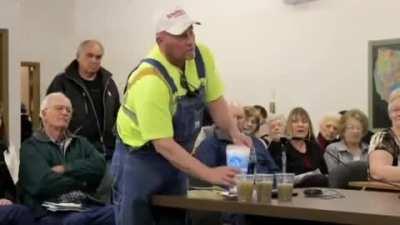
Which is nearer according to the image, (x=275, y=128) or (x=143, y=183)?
(x=143, y=183)

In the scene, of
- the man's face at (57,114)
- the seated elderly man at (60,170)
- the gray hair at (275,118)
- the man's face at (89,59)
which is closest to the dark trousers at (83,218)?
the seated elderly man at (60,170)

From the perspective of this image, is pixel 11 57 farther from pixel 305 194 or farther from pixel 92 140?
pixel 305 194

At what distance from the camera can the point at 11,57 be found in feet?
26.4

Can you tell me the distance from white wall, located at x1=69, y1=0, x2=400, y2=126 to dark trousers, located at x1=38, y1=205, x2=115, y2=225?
3.81m

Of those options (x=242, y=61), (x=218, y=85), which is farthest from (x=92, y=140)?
(x=242, y=61)

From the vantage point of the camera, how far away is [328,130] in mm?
7273

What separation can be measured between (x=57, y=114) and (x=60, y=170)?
1.21ft

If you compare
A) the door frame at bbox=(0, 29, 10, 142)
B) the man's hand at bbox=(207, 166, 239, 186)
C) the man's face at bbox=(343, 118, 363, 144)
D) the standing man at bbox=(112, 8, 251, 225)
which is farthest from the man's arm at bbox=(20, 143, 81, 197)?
the door frame at bbox=(0, 29, 10, 142)

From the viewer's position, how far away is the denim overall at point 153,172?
10.1ft

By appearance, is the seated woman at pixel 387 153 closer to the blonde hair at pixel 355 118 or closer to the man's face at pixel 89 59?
the blonde hair at pixel 355 118

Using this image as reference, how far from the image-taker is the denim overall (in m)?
3.07

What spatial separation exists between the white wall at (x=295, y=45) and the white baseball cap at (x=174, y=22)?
4.92 metres

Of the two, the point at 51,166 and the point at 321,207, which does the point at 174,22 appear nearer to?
the point at 321,207

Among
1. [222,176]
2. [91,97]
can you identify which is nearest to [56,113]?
[91,97]
